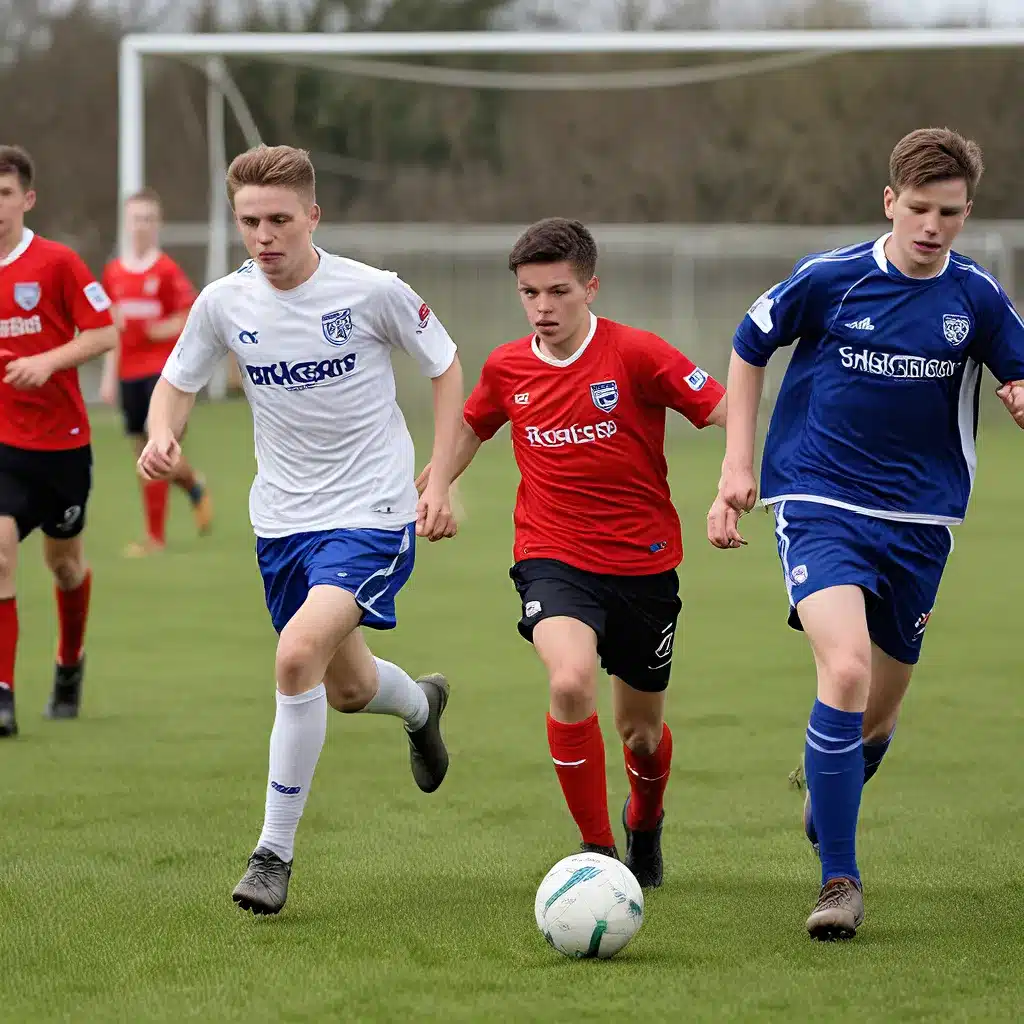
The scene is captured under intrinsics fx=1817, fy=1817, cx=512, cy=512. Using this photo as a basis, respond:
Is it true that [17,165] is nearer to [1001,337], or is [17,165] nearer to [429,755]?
[429,755]

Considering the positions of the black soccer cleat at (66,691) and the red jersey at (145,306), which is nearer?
the black soccer cleat at (66,691)

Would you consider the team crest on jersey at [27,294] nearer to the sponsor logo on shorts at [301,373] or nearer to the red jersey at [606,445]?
the sponsor logo on shorts at [301,373]

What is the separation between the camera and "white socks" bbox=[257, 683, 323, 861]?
4.46 m

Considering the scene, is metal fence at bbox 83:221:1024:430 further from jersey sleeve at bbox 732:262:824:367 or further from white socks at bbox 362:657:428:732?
jersey sleeve at bbox 732:262:824:367

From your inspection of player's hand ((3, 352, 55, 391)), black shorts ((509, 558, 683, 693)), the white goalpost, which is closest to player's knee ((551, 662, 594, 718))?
black shorts ((509, 558, 683, 693))

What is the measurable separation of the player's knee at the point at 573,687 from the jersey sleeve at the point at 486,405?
32.6 inches

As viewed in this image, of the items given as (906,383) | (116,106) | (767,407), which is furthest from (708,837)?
(116,106)

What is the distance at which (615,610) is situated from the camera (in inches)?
187

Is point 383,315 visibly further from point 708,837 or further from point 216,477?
point 216,477

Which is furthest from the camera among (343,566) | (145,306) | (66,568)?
(145,306)

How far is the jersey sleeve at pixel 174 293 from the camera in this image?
12.2 metres

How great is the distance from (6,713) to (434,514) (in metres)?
2.62

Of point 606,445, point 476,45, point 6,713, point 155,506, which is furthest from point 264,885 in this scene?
point 476,45

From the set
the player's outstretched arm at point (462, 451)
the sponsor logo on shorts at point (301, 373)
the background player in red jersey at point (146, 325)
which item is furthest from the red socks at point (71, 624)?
the background player in red jersey at point (146, 325)
